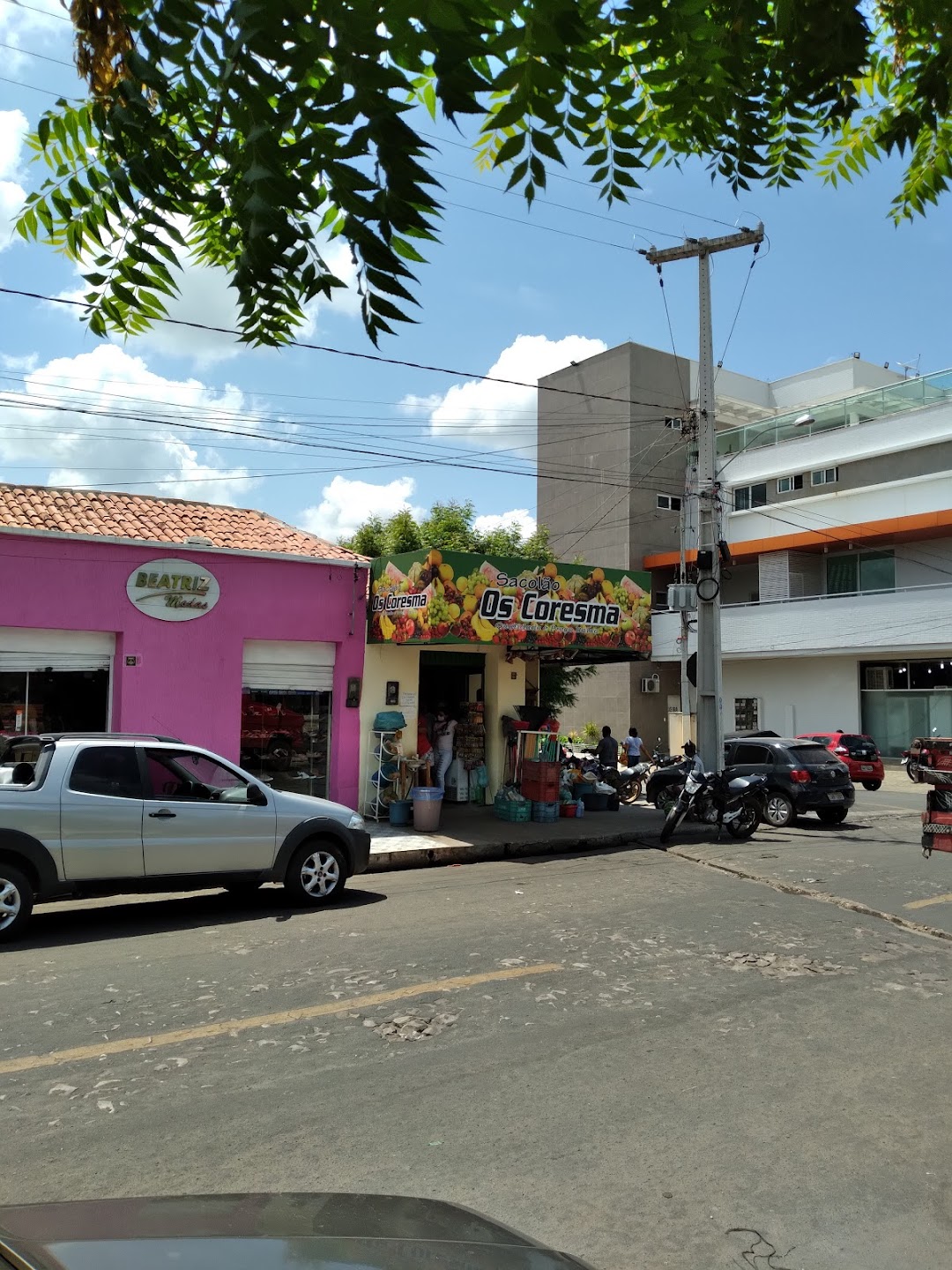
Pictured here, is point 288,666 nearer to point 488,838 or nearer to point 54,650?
point 54,650

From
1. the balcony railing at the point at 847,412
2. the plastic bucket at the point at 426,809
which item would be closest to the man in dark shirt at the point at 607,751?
the plastic bucket at the point at 426,809

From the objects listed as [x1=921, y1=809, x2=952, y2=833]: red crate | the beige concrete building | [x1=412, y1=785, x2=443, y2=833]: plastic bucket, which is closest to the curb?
[x1=412, y1=785, x2=443, y2=833]: plastic bucket

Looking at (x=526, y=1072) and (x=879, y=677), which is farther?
(x=879, y=677)

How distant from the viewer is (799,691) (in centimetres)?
3384

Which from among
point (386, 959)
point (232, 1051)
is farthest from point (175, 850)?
point (232, 1051)

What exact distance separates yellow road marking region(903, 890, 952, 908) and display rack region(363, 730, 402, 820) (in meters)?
8.19

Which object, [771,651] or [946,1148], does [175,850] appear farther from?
[771,651]

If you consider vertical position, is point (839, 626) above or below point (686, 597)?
above

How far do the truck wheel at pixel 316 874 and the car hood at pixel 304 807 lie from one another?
0.28 metres

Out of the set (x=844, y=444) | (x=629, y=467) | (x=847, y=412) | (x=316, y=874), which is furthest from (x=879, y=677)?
(x=316, y=874)

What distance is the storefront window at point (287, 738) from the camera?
14.6 meters

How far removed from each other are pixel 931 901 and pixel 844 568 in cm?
2697

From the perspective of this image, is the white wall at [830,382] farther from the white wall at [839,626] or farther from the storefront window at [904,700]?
the storefront window at [904,700]

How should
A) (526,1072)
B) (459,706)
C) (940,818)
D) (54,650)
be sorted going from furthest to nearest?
(459,706) → (54,650) → (940,818) → (526,1072)
